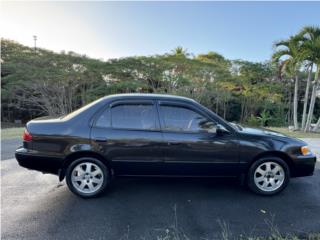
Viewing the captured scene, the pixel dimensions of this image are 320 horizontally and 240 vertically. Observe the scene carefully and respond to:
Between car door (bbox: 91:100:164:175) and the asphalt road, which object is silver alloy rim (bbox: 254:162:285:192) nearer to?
the asphalt road

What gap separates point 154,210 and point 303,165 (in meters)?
2.39

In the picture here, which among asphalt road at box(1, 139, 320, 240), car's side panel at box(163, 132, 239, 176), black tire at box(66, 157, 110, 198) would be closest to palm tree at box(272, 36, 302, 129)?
asphalt road at box(1, 139, 320, 240)

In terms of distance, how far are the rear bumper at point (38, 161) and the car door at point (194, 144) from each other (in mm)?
1613

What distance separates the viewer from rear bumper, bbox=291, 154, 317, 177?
368 centimetres

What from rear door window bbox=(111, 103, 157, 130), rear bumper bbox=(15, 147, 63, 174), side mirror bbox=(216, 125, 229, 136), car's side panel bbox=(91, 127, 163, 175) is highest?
rear door window bbox=(111, 103, 157, 130)

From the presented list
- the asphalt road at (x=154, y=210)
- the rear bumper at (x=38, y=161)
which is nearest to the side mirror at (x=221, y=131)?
the asphalt road at (x=154, y=210)

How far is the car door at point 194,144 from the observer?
3514 millimetres

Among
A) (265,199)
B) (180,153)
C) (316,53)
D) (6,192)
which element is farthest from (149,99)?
(316,53)

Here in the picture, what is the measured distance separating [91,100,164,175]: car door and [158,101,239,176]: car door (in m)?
0.14

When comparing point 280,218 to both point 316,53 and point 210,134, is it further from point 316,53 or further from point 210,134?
point 316,53

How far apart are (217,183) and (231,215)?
1.04 m

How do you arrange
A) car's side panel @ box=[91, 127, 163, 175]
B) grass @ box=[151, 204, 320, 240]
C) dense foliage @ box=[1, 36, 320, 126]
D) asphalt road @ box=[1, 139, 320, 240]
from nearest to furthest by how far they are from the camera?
grass @ box=[151, 204, 320, 240]
asphalt road @ box=[1, 139, 320, 240]
car's side panel @ box=[91, 127, 163, 175]
dense foliage @ box=[1, 36, 320, 126]

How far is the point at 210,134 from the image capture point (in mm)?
3537

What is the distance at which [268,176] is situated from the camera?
12.0 feet
